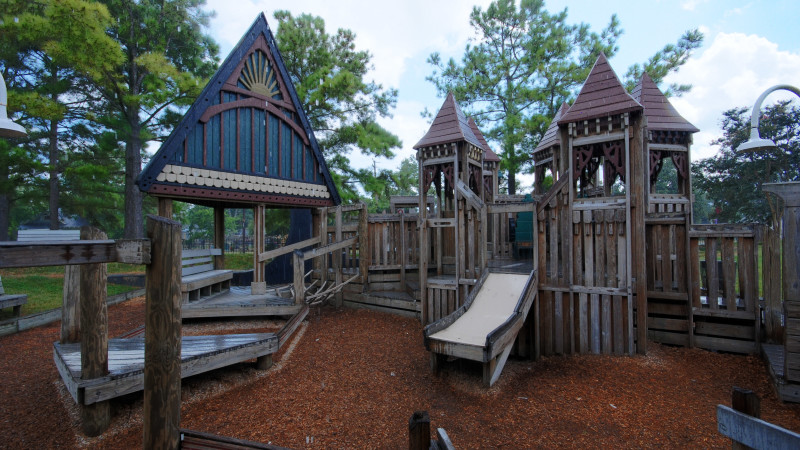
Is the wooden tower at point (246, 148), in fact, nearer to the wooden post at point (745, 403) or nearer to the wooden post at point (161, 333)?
the wooden post at point (161, 333)

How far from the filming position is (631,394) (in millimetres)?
4562

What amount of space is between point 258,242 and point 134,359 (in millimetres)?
4988

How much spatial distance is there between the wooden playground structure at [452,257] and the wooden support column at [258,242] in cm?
7

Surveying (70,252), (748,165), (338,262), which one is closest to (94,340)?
(70,252)

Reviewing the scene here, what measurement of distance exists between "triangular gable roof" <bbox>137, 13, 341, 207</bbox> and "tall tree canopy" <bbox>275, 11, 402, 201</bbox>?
4.48m

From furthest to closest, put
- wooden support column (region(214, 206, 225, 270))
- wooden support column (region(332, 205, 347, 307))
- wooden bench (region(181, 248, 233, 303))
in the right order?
wooden support column (region(214, 206, 225, 270)), wooden support column (region(332, 205, 347, 307)), wooden bench (region(181, 248, 233, 303))

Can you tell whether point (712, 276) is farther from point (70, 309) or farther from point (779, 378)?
point (70, 309)

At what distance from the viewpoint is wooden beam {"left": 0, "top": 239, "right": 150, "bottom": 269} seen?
230 centimetres

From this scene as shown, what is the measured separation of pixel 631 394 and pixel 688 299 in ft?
9.46

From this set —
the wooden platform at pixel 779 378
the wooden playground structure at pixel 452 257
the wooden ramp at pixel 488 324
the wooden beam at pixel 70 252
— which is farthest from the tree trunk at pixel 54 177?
the wooden platform at pixel 779 378

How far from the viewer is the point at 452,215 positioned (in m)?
9.30

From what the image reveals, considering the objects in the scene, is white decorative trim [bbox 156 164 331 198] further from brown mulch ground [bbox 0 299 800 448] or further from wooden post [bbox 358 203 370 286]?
brown mulch ground [bbox 0 299 800 448]

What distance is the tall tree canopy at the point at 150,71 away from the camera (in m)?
13.5

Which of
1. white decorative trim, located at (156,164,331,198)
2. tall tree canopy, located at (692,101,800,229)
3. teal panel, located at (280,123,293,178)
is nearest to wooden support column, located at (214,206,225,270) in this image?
white decorative trim, located at (156,164,331,198)
